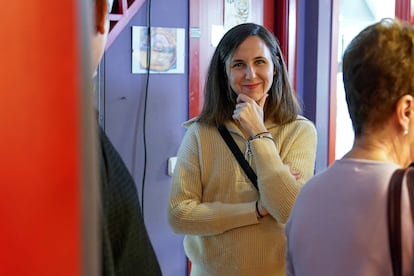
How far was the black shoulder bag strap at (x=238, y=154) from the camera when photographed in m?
1.58

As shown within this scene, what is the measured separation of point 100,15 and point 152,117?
1485mm

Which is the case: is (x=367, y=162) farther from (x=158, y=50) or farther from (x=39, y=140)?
(x=158, y=50)

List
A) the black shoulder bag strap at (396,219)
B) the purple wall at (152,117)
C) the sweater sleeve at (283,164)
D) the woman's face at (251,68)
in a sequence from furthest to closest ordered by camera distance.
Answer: the purple wall at (152,117) → the woman's face at (251,68) → the sweater sleeve at (283,164) → the black shoulder bag strap at (396,219)

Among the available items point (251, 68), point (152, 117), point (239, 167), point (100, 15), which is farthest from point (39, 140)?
point (152, 117)

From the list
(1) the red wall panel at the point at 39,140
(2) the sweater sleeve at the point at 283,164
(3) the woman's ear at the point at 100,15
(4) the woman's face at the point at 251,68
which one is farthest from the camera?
(4) the woman's face at the point at 251,68

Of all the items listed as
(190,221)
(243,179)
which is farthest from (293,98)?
(190,221)

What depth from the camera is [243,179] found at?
1.58 m

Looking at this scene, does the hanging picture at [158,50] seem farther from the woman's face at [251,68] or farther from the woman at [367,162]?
the woman at [367,162]

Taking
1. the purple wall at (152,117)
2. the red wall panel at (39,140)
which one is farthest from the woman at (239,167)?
the red wall panel at (39,140)

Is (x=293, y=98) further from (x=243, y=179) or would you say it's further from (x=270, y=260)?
(x=270, y=260)

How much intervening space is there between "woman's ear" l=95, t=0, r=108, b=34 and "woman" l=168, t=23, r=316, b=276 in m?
0.92

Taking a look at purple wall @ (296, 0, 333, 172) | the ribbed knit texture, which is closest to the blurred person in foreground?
the ribbed knit texture

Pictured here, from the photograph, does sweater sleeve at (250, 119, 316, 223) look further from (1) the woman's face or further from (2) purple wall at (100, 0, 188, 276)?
(2) purple wall at (100, 0, 188, 276)

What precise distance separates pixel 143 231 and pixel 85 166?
0.43 metres
